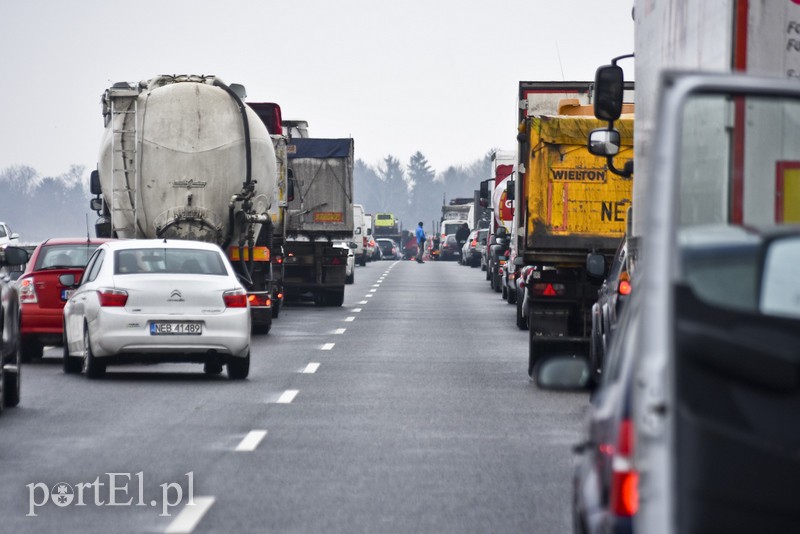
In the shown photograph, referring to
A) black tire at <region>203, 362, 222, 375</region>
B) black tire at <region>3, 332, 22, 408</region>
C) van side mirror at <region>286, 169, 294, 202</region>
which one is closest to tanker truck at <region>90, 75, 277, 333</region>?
van side mirror at <region>286, 169, 294, 202</region>

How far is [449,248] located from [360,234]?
22297mm

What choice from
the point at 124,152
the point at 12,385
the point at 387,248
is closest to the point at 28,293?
the point at 124,152

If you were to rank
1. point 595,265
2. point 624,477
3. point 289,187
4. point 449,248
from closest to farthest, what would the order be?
point 624,477, point 595,265, point 289,187, point 449,248

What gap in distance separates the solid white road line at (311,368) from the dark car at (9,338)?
4738 millimetres

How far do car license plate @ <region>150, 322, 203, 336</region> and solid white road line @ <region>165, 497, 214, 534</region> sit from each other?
313 inches

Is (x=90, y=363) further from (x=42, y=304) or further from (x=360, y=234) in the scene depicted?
(x=360, y=234)

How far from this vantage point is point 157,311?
17156 mm

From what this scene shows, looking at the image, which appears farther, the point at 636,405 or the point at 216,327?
the point at 216,327

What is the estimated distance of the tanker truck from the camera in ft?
80.4

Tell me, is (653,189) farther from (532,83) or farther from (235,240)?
(532,83)

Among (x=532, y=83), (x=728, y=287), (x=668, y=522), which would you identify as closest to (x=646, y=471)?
(x=668, y=522)

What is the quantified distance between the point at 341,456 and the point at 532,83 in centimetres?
1841

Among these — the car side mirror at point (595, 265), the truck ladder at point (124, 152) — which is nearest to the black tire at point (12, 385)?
the car side mirror at point (595, 265)

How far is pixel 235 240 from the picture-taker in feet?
85.0
